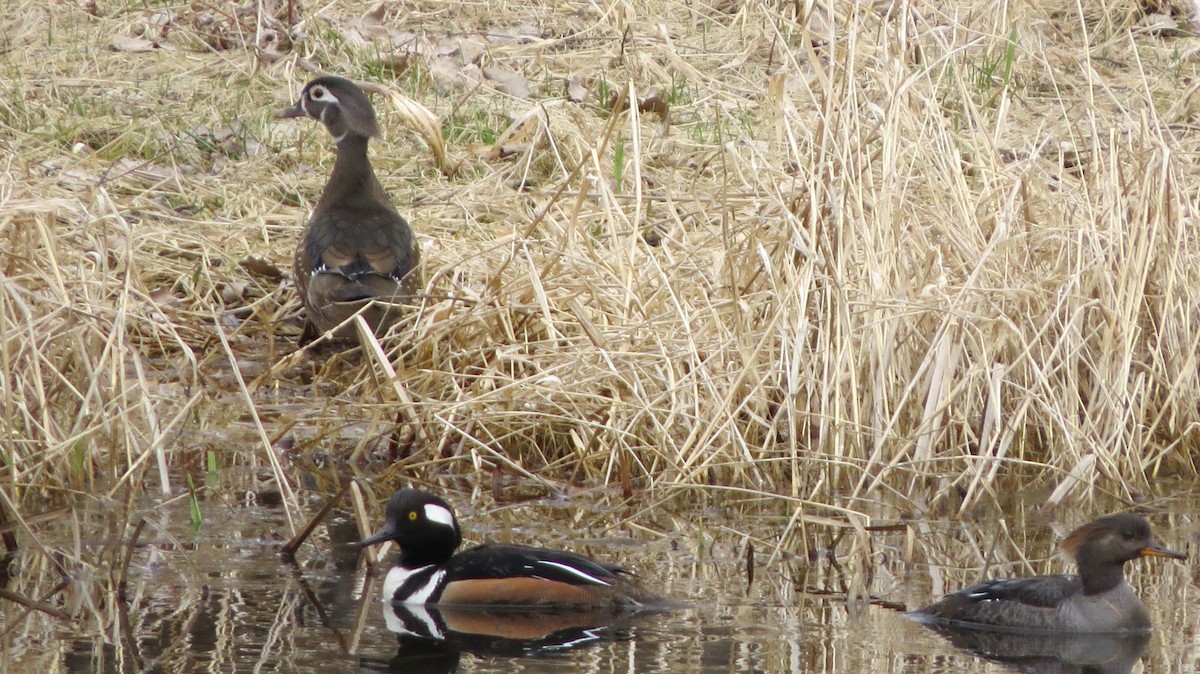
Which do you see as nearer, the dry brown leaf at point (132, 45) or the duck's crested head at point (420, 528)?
the duck's crested head at point (420, 528)

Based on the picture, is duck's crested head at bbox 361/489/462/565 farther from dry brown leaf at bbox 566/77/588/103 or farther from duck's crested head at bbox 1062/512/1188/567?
dry brown leaf at bbox 566/77/588/103

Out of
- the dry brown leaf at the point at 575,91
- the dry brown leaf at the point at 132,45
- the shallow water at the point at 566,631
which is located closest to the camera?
the shallow water at the point at 566,631

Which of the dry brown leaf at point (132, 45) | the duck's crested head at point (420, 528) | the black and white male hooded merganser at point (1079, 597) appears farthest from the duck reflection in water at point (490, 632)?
the dry brown leaf at point (132, 45)

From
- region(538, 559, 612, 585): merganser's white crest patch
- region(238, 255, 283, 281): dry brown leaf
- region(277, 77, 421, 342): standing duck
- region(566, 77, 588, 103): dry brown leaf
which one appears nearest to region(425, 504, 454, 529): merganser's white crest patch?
region(538, 559, 612, 585): merganser's white crest patch

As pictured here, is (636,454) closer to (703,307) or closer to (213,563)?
(703,307)

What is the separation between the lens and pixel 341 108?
866 cm

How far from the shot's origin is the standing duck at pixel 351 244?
782cm

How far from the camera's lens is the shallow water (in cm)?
460

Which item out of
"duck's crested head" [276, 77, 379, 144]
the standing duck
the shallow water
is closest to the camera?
the shallow water

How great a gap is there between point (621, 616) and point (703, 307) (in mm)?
2145

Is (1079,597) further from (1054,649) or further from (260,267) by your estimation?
(260,267)

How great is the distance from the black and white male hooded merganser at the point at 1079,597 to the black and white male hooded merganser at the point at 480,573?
0.91 m

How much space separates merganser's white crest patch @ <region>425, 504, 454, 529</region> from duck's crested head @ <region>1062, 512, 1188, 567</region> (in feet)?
6.53

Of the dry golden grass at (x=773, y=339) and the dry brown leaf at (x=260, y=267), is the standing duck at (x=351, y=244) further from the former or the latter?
the dry brown leaf at (x=260, y=267)
